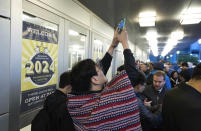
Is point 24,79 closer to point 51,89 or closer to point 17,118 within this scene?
point 17,118

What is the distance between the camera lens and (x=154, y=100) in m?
2.41

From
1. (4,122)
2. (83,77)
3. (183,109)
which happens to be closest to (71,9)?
(4,122)

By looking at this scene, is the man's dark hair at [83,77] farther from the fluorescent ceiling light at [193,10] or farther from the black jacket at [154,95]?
the fluorescent ceiling light at [193,10]

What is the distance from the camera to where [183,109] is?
127cm

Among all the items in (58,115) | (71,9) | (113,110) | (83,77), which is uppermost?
Result: (71,9)

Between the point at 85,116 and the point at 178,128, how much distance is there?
2.70ft

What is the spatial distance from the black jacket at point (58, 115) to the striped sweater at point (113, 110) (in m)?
0.13

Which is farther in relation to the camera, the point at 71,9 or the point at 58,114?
the point at 71,9

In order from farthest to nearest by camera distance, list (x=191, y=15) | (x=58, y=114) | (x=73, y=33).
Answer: (x=191, y=15), (x=73, y=33), (x=58, y=114)

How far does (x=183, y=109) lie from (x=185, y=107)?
0.02 m

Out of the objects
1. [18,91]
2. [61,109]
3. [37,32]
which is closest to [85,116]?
[61,109]

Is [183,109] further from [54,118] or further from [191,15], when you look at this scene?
[191,15]

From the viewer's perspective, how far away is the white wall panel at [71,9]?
8.40 feet

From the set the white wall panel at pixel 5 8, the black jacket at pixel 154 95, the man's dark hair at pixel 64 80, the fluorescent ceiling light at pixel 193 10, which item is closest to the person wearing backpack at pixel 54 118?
the man's dark hair at pixel 64 80
